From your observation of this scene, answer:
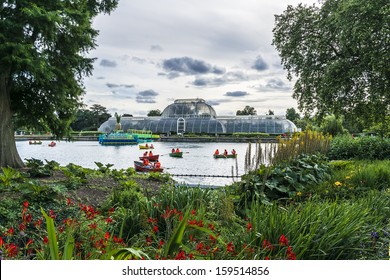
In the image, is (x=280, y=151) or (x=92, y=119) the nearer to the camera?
(x=280, y=151)

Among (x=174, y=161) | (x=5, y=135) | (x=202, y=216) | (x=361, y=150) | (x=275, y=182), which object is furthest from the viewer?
(x=174, y=161)

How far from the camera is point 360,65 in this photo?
41.7 ft

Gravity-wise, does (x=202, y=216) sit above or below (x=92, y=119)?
below

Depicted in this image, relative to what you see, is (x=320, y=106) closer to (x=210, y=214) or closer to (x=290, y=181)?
(x=290, y=181)

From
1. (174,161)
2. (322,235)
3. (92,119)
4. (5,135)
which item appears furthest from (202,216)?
(92,119)

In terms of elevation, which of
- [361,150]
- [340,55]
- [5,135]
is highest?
[340,55]

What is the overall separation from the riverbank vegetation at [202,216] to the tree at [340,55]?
6165 mm

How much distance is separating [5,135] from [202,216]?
7.92m

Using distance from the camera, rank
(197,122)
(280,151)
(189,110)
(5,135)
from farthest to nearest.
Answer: (189,110), (197,122), (5,135), (280,151)

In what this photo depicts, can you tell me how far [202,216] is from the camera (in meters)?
3.34

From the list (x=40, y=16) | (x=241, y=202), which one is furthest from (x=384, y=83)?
(x=40, y=16)

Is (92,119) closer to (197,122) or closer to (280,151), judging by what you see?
(197,122)

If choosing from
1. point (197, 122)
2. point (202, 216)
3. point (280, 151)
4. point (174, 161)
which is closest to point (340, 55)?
point (280, 151)

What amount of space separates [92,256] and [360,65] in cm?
1264
